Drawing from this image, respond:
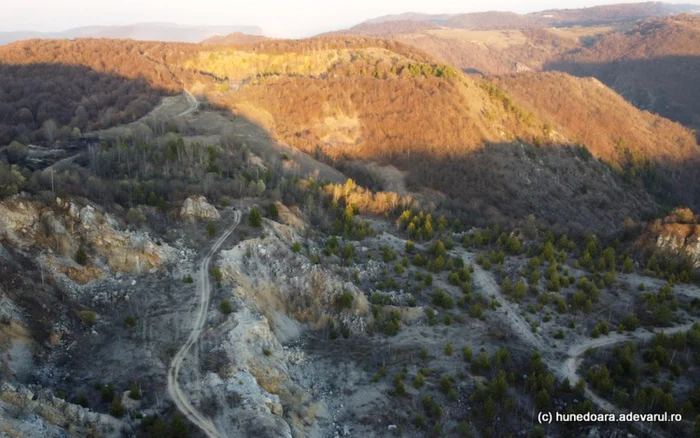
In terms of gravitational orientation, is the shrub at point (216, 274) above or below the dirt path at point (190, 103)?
below

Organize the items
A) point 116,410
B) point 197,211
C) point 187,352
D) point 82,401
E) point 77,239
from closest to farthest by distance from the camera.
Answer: point 116,410, point 82,401, point 187,352, point 77,239, point 197,211

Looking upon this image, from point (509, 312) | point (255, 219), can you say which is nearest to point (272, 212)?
point (255, 219)

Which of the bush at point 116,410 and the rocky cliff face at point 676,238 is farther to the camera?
the rocky cliff face at point 676,238

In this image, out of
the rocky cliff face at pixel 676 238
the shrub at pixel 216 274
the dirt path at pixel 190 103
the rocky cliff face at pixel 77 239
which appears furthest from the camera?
the dirt path at pixel 190 103

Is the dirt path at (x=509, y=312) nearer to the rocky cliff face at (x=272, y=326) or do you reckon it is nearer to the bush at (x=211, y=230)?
the rocky cliff face at (x=272, y=326)

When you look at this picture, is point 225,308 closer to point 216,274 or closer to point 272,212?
point 216,274

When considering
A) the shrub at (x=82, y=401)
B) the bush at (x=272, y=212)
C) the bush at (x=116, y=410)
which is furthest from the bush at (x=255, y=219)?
the bush at (x=116, y=410)

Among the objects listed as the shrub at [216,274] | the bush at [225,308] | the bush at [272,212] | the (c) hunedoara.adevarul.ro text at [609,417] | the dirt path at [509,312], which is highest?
the bush at [272,212]
